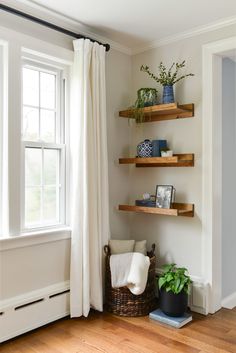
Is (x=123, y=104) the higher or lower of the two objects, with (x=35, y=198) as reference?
higher

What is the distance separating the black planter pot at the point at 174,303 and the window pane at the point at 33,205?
4.25 feet

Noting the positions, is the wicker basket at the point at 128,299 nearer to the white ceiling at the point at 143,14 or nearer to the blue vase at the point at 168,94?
the blue vase at the point at 168,94

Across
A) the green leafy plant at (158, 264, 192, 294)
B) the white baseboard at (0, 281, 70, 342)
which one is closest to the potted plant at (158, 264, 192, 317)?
the green leafy plant at (158, 264, 192, 294)

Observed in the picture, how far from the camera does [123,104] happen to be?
364 centimetres

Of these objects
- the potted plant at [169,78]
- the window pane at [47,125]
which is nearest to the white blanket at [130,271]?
the window pane at [47,125]

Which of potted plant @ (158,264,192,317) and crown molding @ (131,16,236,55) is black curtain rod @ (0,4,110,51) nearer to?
crown molding @ (131,16,236,55)

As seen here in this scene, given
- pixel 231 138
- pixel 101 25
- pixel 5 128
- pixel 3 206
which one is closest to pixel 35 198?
pixel 3 206

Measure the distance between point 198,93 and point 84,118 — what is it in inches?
43.0

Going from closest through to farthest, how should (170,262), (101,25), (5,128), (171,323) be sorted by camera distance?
1. (5,128)
2. (171,323)
3. (101,25)
4. (170,262)

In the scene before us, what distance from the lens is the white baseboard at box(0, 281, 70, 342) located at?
2.55 m

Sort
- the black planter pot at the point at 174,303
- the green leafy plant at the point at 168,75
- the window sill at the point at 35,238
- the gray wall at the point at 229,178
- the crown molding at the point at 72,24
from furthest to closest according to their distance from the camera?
1. the gray wall at the point at 229,178
2. the green leafy plant at the point at 168,75
3. the black planter pot at the point at 174,303
4. the crown molding at the point at 72,24
5. the window sill at the point at 35,238

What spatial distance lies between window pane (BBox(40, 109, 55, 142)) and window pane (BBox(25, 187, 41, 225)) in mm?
470

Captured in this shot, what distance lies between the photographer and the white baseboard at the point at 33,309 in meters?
2.55

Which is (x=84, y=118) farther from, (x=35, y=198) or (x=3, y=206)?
(x=3, y=206)
